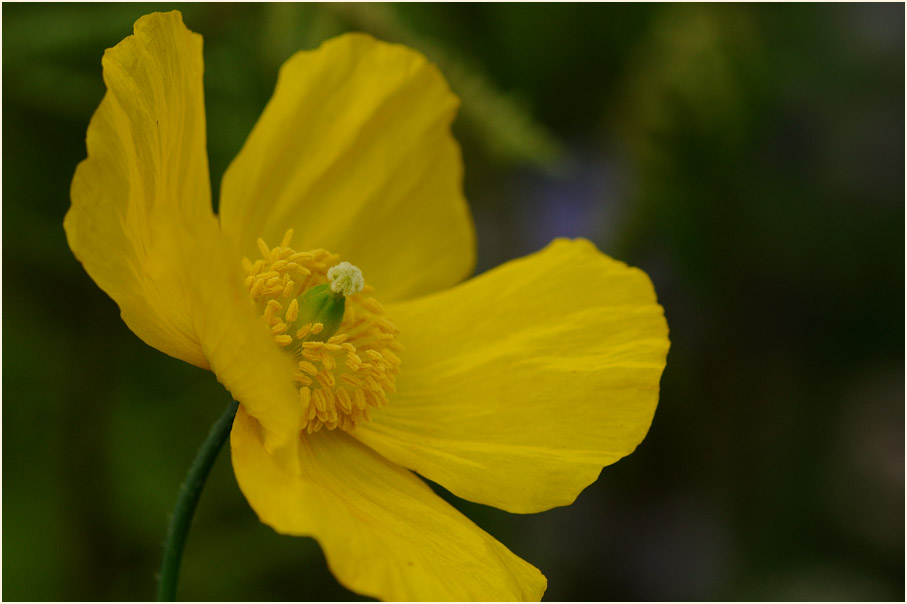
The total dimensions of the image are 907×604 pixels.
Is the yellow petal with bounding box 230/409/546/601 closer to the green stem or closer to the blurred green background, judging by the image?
the green stem

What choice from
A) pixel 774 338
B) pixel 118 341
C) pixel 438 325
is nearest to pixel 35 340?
pixel 118 341

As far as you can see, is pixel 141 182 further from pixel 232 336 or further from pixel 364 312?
pixel 364 312

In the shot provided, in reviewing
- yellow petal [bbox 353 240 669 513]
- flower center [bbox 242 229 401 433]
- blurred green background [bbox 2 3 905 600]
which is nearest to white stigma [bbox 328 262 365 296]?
flower center [bbox 242 229 401 433]

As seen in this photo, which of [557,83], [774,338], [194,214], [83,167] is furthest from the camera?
[774,338]

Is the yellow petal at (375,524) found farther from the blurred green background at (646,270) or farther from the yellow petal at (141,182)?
the blurred green background at (646,270)

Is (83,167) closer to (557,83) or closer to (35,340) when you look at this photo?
(35,340)

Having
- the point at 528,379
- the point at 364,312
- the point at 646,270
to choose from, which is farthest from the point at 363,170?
the point at 646,270
